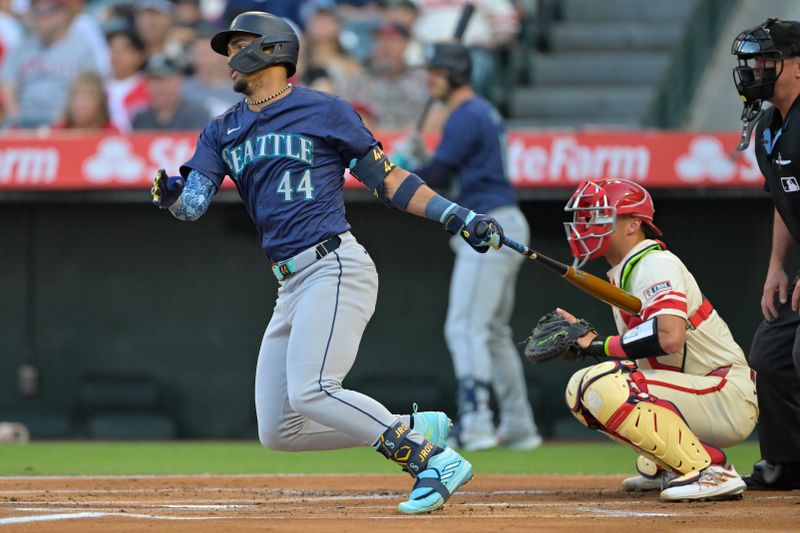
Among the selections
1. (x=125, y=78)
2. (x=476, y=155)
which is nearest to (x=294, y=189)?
(x=476, y=155)

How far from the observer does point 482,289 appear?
7.51 m

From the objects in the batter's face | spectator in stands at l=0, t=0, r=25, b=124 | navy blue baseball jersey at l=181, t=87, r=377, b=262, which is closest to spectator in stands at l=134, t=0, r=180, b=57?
spectator in stands at l=0, t=0, r=25, b=124

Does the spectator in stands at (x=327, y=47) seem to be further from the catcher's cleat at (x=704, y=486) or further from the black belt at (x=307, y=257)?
the catcher's cleat at (x=704, y=486)

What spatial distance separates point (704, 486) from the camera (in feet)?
15.6

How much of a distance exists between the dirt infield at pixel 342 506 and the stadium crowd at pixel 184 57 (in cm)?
423

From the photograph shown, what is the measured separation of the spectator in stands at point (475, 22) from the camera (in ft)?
37.4

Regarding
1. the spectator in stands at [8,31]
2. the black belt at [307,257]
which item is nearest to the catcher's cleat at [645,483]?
the black belt at [307,257]

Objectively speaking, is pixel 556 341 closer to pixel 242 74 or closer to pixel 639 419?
pixel 639 419

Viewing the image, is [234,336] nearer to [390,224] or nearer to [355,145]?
[390,224]

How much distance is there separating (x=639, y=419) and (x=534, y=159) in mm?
4050

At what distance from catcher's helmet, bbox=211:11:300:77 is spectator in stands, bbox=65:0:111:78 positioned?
6.03 metres

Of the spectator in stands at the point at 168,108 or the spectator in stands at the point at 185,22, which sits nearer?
the spectator in stands at the point at 168,108

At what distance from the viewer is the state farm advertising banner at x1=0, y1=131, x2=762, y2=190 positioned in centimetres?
848

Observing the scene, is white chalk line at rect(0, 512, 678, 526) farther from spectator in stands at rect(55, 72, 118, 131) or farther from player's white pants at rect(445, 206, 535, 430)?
spectator in stands at rect(55, 72, 118, 131)
